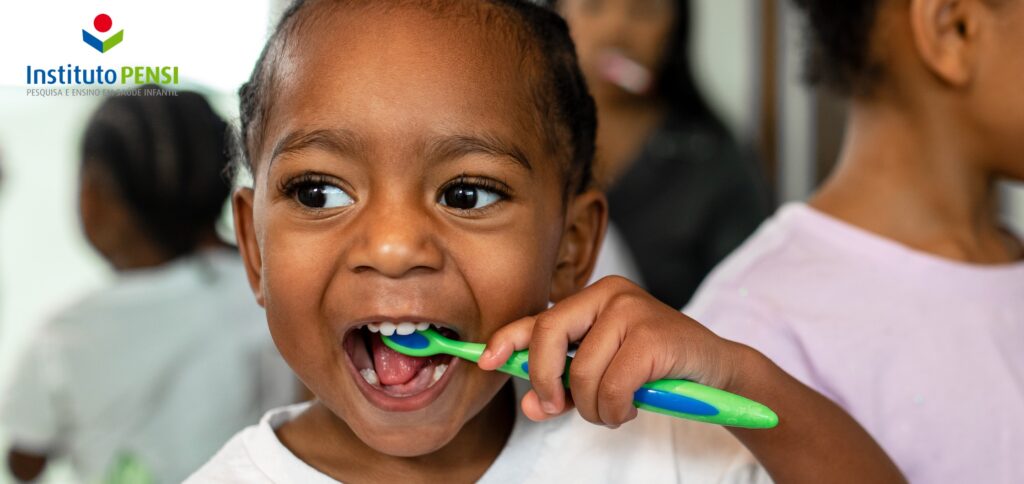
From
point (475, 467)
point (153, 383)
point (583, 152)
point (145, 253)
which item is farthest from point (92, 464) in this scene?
point (583, 152)

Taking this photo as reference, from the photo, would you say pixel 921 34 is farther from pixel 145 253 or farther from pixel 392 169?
pixel 145 253

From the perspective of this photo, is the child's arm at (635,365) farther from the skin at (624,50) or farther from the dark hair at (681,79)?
the dark hair at (681,79)

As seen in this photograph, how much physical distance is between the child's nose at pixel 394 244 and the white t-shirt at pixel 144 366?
480 millimetres

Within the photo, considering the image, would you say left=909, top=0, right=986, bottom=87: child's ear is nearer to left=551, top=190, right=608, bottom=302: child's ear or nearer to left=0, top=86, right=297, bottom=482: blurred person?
left=551, top=190, right=608, bottom=302: child's ear

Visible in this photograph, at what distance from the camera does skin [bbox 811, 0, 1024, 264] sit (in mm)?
986

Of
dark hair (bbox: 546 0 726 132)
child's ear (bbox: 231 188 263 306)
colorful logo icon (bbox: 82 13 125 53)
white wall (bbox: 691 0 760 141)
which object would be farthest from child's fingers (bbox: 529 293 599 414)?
white wall (bbox: 691 0 760 141)

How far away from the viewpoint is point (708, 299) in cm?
94

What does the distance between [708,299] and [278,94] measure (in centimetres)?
41

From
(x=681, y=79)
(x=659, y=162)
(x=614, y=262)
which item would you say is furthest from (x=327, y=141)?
(x=681, y=79)

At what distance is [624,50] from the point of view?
1951 millimetres

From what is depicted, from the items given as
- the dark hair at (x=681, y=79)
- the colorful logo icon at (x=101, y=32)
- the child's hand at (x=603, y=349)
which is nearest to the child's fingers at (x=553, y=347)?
the child's hand at (x=603, y=349)

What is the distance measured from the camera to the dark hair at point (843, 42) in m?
1.06

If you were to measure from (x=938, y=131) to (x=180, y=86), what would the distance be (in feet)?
2.18

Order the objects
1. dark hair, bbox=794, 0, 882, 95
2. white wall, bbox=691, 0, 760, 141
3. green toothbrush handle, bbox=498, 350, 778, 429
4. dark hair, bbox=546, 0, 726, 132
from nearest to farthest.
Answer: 1. green toothbrush handle, bbox=498, 350, 778, 429
2. dark hair, bbox=794, 0, 882, 95
3. dark hair, bbox=546, 0, 726, 132
4. white wall, bbox=691, 0, 760, 141
